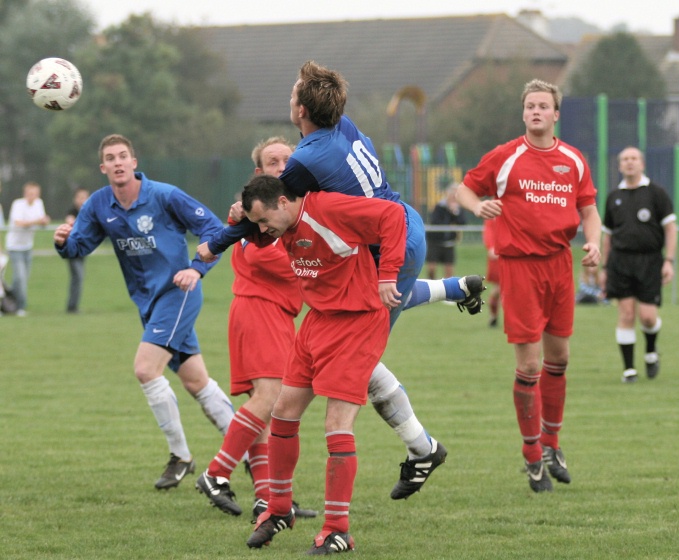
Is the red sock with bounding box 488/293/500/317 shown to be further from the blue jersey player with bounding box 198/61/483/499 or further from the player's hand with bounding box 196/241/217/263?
the player's hand with bounding box 196/241/217/263

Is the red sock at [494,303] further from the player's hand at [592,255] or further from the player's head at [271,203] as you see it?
the player's head at [271,203]

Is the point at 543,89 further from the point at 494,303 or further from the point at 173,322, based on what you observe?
the point at 494,303

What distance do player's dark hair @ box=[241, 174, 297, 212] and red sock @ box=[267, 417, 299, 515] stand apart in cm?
109

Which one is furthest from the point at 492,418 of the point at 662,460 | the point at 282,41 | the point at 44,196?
the point at 282,41

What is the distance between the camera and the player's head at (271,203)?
18.0 ft

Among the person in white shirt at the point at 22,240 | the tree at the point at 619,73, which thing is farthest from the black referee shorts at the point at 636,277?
the tree at the point at 619,73

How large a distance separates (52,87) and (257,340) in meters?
2.29

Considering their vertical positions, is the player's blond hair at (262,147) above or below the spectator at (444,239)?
above

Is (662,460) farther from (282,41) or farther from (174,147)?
(282,41)

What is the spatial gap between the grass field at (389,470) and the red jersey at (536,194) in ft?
4.93

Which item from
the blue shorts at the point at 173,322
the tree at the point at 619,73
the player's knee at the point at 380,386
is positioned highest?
the tree at the point at 619,73

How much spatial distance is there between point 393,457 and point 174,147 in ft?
147

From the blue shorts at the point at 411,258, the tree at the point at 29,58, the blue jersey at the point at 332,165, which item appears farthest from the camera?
the tree at the point at 29,58

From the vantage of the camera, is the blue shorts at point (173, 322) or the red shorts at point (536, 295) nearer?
the red shorts at point (536, 295)
